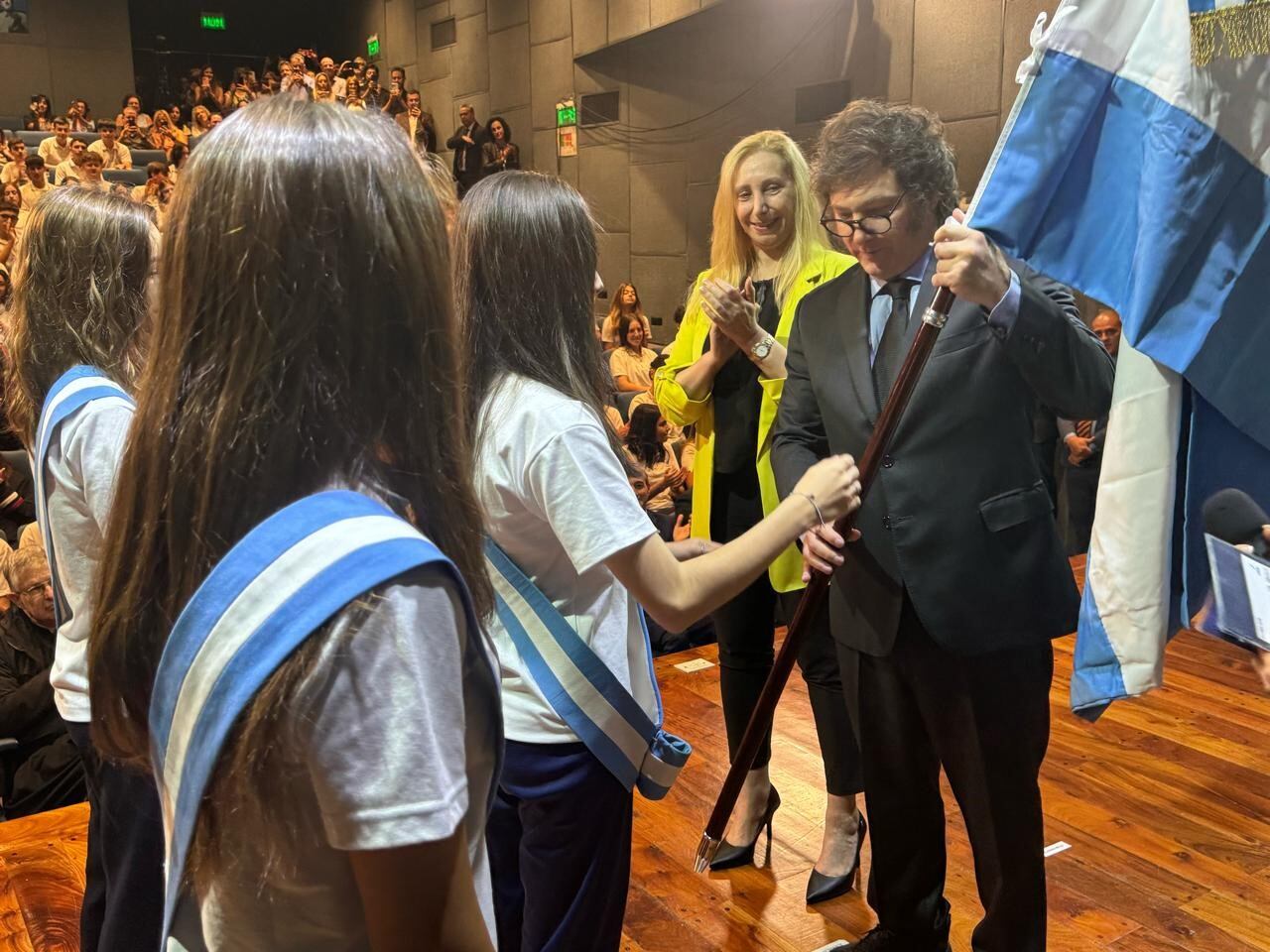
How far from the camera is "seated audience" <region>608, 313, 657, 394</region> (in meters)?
6.64

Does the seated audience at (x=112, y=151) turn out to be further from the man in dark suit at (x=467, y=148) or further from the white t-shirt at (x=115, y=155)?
the man in dark suit at (x=467, y=148)

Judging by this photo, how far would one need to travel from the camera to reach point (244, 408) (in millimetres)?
744

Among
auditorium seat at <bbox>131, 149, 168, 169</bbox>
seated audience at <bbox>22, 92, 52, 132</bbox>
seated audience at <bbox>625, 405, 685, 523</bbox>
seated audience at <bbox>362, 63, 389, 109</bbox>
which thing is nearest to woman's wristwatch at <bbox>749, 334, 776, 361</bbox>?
seated audience at <bbox>625, 405, 685, 523</bbox>

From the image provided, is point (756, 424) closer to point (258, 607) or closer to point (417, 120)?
point (258, 607)

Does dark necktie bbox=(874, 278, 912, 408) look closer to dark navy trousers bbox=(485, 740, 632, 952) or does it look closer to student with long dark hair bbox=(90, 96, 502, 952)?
dark navy trousers bbox=(485, 740, 632, 952)

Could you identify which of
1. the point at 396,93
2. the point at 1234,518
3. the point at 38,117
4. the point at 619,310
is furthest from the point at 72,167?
the point at 1234,518

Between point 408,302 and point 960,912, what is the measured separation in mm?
2012

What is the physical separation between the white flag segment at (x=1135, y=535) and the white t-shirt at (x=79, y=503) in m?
1.27

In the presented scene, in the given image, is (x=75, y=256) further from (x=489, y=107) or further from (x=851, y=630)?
(x=489, y=107)

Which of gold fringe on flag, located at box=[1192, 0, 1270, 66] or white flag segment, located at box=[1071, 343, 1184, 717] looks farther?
white flag segment, located at box=[1071, 343, 1184, 717]

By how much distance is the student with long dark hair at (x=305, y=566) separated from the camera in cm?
68

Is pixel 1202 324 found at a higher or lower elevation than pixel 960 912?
higher

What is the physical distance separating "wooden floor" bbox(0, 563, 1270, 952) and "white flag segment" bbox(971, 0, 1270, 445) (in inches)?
53.0

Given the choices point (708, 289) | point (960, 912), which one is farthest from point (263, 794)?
point (960, 912)
